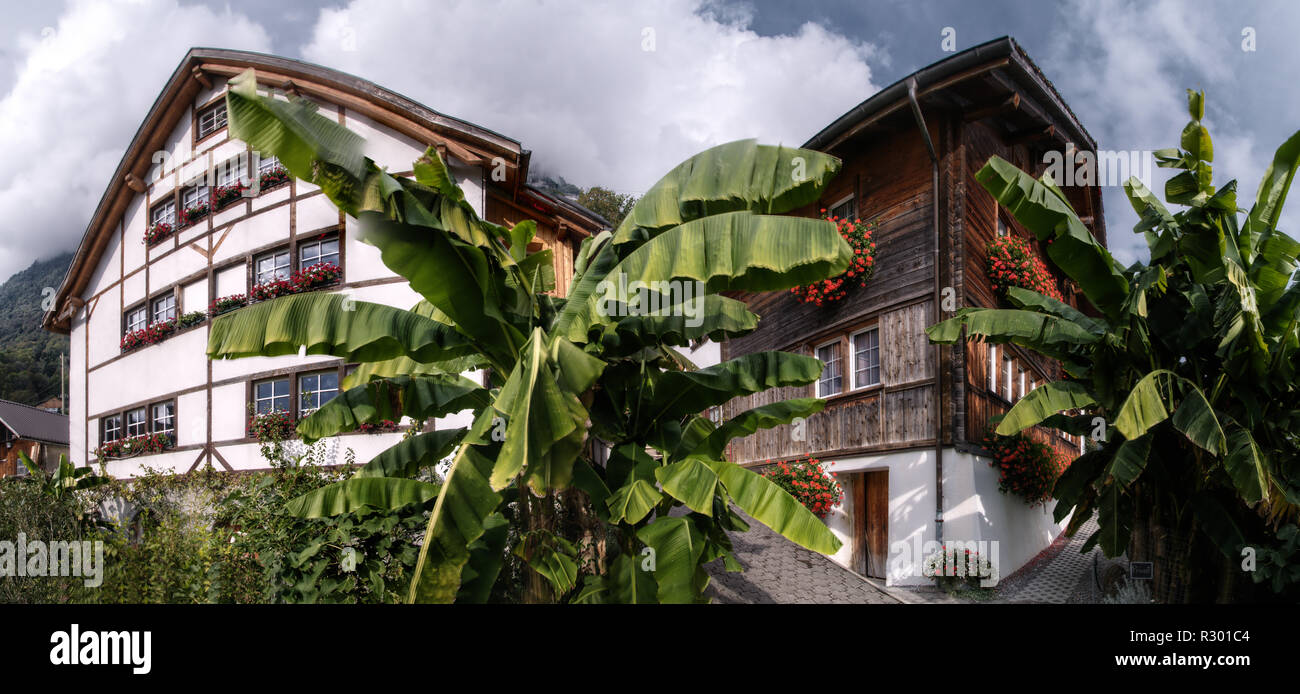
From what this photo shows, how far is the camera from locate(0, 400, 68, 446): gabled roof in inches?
1000

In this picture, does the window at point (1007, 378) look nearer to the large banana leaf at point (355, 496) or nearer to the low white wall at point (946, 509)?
the low white wall at point (946, 509)

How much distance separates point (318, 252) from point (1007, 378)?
12.2 meters

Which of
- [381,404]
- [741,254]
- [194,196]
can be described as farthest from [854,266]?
[194,196]

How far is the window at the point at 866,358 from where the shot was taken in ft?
36.5

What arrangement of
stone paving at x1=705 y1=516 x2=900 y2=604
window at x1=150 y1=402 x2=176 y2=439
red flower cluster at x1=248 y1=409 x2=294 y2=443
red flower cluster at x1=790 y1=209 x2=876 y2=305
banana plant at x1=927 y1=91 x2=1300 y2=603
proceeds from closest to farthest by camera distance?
banana plant at x1=927 y1=91 x2=1300 y2=603 → stone paving at x1=705 y1=516 x2=900 y2=604 → red flower cluster at x1=790 y1=209 x2=876 y2=305 → red flower cluster at x1=248 y1=409 x2=294 y2=443 → window at x1=150 y1=402 x2=176 y2=439

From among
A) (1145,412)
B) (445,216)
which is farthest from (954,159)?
(445,216)

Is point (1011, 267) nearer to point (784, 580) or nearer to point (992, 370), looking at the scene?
point (992, 370)

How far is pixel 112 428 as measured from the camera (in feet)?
52.8

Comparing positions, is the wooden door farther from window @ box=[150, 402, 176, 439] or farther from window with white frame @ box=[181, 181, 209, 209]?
window with white frame @ box=[181, 181, 209, 209]

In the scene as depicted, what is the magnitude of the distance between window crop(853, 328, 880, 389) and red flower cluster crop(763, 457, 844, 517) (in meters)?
1.57

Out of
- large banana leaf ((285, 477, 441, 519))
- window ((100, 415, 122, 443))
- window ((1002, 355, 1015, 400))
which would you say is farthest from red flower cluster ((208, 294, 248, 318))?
window ((1002, 355, 1015, 400))

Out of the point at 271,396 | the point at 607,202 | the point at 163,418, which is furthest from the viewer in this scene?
the point at 607,202

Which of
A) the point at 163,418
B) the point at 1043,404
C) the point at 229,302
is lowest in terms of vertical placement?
the point at 163,418
